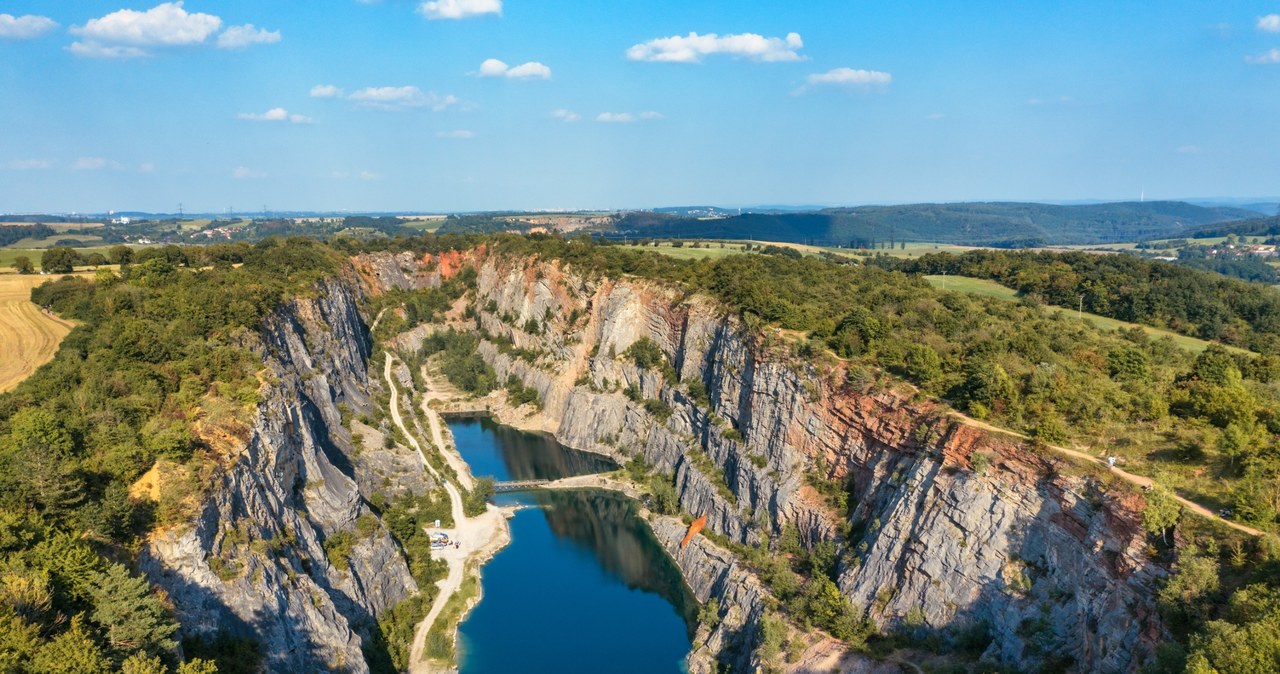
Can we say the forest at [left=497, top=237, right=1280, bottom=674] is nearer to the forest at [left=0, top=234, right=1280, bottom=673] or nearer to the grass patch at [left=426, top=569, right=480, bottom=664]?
the forest at [left=0, top=234, right=1280, bottom=673]

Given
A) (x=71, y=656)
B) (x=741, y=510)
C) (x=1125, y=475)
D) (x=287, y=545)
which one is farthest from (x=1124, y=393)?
(x=71, y=656)

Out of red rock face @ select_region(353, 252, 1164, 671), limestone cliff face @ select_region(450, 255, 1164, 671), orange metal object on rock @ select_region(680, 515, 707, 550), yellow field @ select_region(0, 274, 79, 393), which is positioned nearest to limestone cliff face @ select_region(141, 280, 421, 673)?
yellow field @ select_region(0, 274, 79, 393)

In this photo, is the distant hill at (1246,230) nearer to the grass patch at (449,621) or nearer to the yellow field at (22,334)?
the grass patch at (449,621)

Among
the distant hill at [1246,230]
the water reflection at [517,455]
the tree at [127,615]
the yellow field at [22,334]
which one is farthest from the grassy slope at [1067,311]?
the distant hill at [1246,230]

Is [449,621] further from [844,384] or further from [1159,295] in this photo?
[1159,295]

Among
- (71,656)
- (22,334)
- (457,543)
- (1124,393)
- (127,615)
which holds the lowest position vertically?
(457,543)
